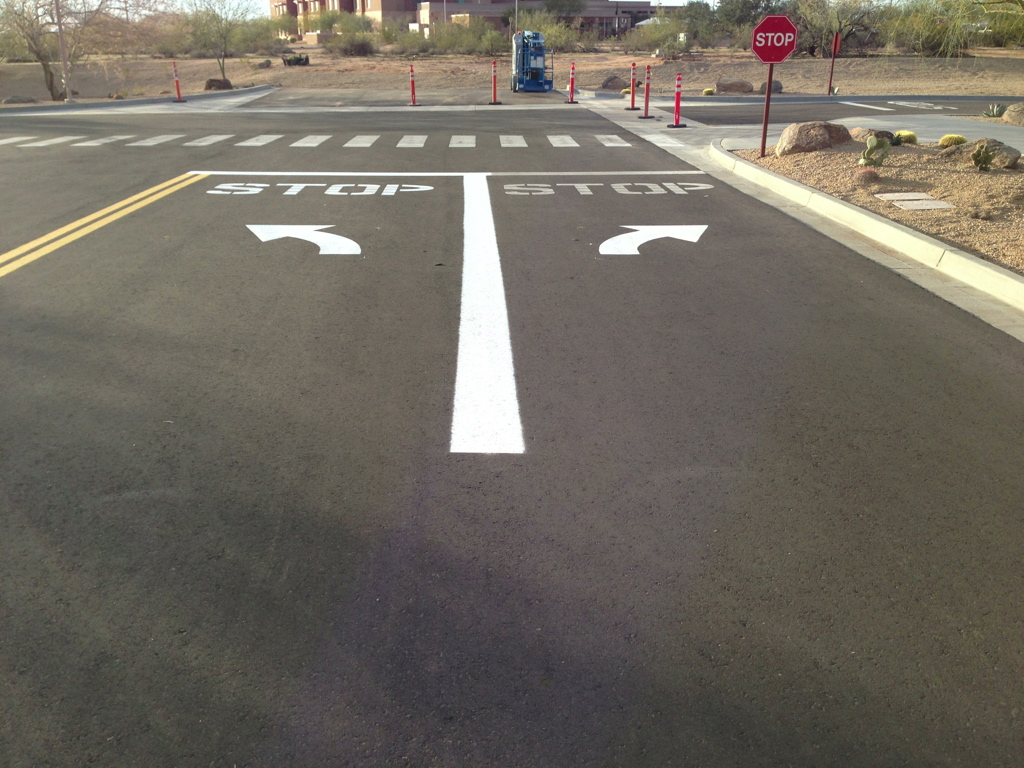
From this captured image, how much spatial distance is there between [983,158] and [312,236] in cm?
911

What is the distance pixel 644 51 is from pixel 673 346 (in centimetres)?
6247

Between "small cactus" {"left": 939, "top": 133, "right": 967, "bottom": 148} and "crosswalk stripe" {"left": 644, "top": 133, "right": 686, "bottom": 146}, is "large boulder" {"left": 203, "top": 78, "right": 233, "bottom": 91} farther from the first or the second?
"small cactus" {"left": 939, "top": 133, "right": 967, "bottom": 148}

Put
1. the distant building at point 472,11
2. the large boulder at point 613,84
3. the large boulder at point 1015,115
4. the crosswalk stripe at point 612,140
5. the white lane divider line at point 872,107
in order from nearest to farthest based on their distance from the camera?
the crosswalk stripe at point 612,140, the large boulder at point 1015,115, the white lane divider line at point 872,107, the large boulder at point 613,84, the distant building at point 472,11

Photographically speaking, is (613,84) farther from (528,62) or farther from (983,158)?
(983,158)

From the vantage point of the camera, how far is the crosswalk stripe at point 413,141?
18.0 metres

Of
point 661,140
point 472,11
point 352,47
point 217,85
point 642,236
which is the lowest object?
point 642,236

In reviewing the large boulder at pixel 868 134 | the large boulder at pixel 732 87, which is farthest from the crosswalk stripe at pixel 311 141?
the large boulder at pixel 732 87

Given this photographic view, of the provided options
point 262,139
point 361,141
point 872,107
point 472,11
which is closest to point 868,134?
point 361,141

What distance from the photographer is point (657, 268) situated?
335 inches

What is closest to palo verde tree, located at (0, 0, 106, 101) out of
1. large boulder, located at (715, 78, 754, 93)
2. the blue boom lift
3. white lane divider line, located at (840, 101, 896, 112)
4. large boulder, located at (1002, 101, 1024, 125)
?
the blue boom lift

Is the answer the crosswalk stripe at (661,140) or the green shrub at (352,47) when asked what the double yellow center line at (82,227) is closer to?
the crosswalk stripe at (661,140)

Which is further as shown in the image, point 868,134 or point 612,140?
point 612,140

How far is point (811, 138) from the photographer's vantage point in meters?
14.6

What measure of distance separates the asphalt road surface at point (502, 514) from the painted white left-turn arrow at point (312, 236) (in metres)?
0.48
